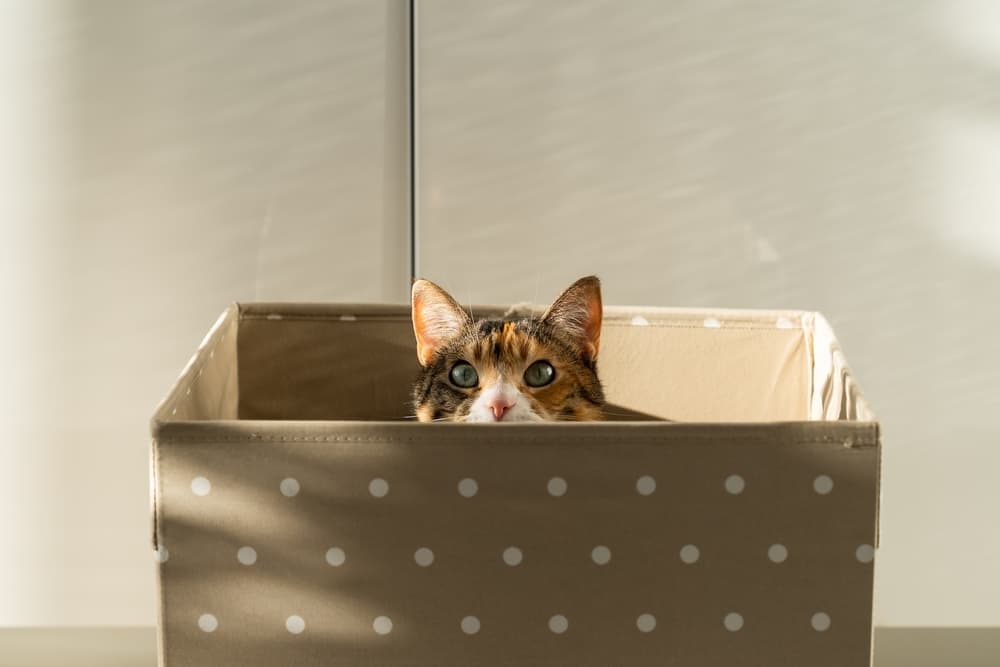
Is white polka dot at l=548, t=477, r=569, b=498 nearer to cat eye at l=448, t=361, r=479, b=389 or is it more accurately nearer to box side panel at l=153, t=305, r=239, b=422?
box side panel at l=153, t=305, r=239, b=422

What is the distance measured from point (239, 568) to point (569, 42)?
86cm

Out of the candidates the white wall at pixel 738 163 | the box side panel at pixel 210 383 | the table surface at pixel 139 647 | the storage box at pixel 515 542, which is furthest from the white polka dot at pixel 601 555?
the table surface at pixel 139 647

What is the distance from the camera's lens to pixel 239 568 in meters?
0.60

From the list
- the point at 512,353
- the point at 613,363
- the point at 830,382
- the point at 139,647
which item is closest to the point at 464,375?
the point at 512,353

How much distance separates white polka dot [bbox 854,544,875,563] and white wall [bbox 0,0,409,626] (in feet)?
2.71

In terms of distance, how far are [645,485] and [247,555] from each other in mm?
225

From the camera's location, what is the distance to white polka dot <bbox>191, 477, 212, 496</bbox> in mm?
592

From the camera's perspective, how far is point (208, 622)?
1.99 feet

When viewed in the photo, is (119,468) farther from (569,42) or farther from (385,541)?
(385,541)

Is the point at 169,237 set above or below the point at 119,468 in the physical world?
above

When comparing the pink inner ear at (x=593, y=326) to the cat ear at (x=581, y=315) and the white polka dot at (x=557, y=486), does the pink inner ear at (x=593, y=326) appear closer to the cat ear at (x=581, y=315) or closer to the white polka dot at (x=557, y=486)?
the cat ear at (x=581, y=315)

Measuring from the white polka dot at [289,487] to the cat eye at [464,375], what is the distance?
14.3 inches

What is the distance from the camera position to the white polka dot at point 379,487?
23.2 inches

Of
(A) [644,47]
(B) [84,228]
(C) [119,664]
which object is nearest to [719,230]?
(A) [644,47]
